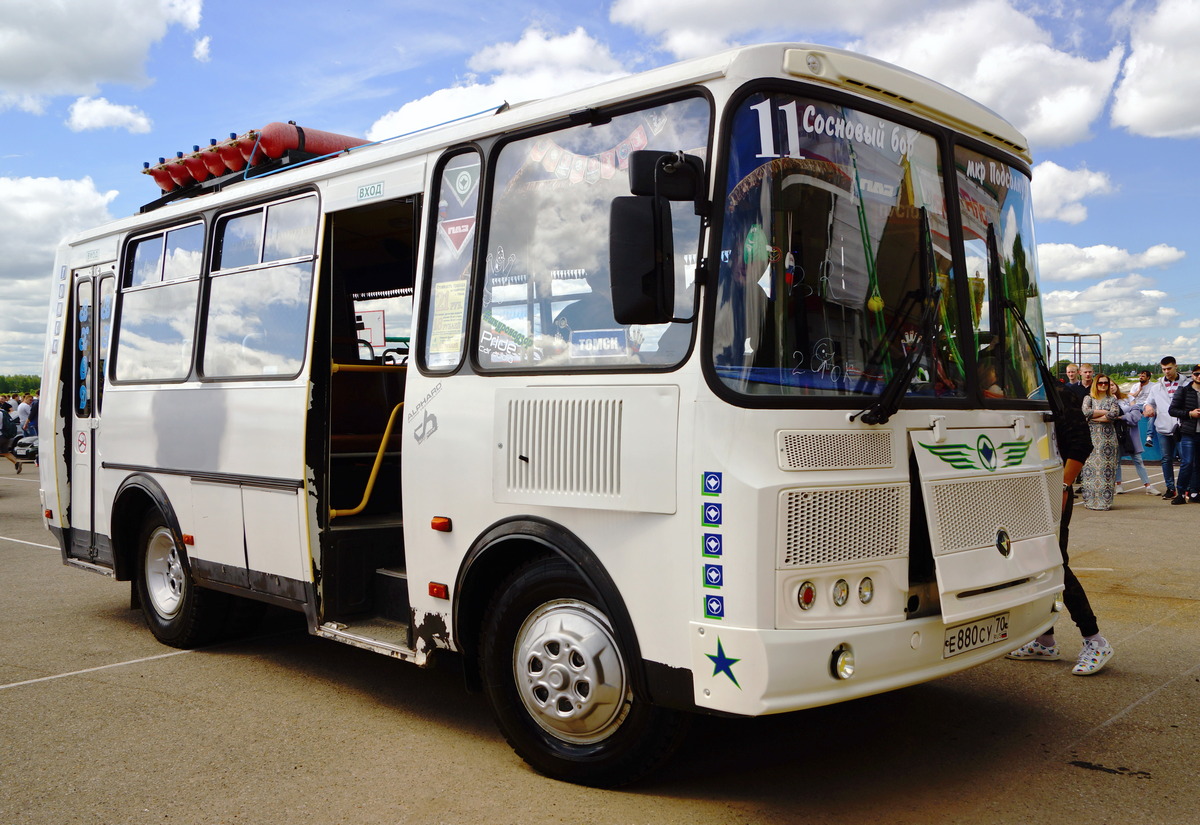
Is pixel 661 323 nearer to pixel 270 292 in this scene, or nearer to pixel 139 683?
pixel 270 292

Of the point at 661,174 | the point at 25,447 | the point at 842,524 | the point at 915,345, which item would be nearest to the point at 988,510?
the point at 915,345

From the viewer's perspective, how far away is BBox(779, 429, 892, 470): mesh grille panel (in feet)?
12.7

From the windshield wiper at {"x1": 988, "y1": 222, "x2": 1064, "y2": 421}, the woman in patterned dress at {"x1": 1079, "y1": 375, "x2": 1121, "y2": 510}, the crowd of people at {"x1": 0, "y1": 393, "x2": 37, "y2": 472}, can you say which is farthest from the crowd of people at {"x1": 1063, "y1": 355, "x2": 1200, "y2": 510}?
the crowd of people at {"x1": 0, "y1": 393, "x2": 37, "y2": 472}

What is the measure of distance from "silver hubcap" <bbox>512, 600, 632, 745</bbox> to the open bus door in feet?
14.7

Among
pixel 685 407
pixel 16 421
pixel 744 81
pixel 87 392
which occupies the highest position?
pixel 744 81

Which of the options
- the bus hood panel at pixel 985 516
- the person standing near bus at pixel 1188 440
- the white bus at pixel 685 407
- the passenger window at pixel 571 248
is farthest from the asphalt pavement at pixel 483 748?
the person standing near bus at pixel 1188 440

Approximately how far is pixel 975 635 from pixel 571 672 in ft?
5.35

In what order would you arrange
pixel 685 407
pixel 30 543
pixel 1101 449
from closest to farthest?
pixel 685 407, pixel 30 543, pixel 1101 449

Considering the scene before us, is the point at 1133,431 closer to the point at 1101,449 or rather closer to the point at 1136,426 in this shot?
the point at 1136,426

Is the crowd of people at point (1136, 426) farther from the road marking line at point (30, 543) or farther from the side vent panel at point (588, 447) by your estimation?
the road marking line at point (30, 543)

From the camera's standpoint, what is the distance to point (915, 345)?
429 cm

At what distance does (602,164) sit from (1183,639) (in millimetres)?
5004

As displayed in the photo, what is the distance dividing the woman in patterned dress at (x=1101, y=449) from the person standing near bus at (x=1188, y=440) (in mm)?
1088

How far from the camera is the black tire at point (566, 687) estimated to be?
4203 mm
